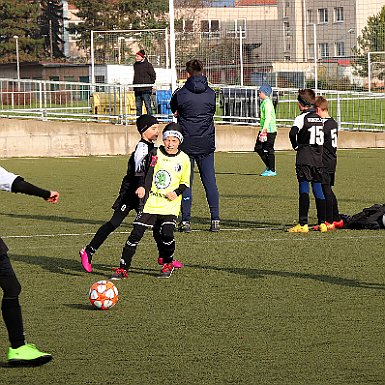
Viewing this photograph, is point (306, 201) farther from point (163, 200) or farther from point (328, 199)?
point (163, 200)

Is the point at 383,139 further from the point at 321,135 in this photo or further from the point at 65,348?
the point at 65,348

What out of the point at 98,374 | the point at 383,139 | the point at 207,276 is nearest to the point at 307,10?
the point at 383,139

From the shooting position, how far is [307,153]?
14.2 meters

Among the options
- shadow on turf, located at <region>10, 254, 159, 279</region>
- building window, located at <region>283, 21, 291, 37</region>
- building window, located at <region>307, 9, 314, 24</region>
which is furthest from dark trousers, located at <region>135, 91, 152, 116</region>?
building window, located at <region>307, 9, 314, 24</region>

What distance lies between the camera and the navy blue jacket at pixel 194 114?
14.5 m

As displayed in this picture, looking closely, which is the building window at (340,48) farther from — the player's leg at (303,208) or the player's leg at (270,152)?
the player's leg at (303,208)

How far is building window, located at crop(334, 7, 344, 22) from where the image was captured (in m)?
49.5

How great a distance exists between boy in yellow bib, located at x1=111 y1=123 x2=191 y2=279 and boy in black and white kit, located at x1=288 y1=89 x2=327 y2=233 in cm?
324

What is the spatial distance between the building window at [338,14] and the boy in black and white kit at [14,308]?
42.8 metres

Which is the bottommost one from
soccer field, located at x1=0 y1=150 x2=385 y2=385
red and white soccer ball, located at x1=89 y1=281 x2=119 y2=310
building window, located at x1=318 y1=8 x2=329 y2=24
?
soccer field, located at x1=0 y1=150 x2=385 y2=385

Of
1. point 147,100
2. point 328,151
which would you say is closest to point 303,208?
point 328,151

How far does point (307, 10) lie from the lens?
176 ft

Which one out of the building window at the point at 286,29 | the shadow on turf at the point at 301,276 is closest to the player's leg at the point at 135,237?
the shadow on turf at the point at 301,276

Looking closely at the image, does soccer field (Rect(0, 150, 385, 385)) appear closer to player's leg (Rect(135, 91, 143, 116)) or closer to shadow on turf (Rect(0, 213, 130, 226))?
shadow on turf (Rect(0, 213, 130, 226))
